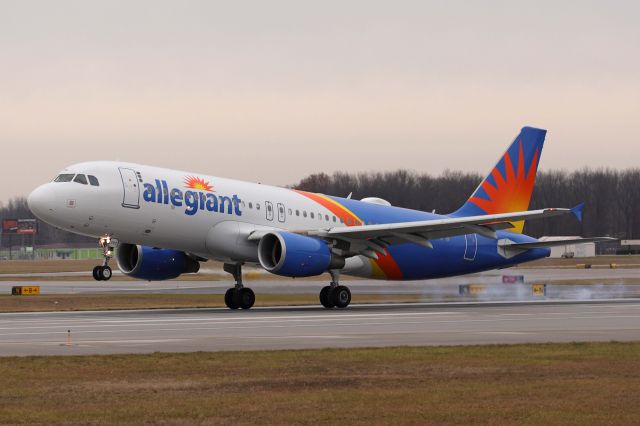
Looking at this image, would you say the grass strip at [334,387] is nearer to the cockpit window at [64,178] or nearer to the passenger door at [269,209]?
the cockpit window at [64,178]

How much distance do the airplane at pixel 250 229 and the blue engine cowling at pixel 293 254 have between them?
0.04 meters

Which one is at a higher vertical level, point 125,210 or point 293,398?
point 125,210

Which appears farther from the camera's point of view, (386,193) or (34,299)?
(386,193)

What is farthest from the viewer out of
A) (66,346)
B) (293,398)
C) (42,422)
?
(66,346)

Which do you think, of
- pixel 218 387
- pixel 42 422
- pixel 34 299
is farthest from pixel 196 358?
pixel 34 299

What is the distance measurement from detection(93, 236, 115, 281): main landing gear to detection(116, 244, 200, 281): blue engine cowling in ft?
14.8

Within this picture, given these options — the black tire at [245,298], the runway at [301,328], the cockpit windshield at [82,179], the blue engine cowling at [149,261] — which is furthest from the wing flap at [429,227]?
the cockpit windshield at [82,179]

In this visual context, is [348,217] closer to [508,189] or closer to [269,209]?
[269,209]

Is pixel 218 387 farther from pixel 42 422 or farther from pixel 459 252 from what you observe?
pixel 459 252

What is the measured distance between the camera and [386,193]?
158625mm

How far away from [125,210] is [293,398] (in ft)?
77.7

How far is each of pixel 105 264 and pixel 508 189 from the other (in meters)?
21.8

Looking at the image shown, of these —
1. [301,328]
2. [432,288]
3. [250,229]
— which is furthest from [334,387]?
[432,288]

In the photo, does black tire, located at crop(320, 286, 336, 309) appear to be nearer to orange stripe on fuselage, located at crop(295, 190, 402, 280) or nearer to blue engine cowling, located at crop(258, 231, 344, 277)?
blue engine cowling, located at crop(258, 231, 344, 277)
